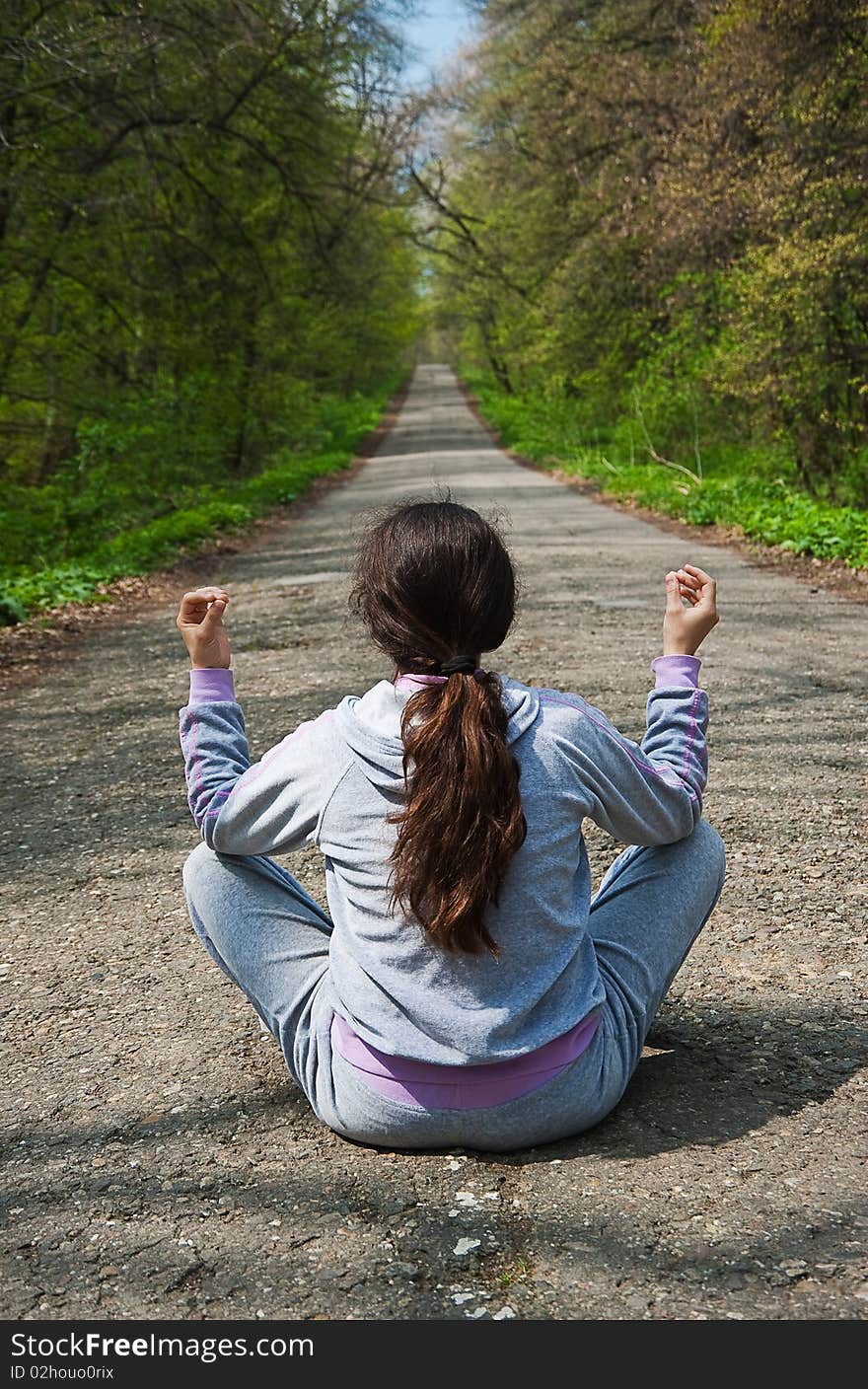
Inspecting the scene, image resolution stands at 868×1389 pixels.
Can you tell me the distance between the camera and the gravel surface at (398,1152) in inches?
88.4

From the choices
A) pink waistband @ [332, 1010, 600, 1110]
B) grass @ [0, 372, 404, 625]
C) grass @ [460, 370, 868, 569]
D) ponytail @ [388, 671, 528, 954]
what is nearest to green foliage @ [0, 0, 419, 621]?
grass @ [0, 372, 404, 625]

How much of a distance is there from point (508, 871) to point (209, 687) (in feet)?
2.60

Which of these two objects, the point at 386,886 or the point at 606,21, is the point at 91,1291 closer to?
the point at 386,886

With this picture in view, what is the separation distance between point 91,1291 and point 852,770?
4034mm

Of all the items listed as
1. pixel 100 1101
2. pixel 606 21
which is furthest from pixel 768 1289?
pixel 606 21

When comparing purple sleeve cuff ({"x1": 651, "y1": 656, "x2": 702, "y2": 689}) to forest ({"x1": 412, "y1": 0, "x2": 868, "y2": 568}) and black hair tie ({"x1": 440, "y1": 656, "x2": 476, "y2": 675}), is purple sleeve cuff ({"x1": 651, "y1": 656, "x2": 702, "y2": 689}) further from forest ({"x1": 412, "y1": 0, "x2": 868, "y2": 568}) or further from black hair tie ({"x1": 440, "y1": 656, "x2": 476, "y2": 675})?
forest ({"x1": 412, "y1": 0, "x2": 868, "y2": 568})

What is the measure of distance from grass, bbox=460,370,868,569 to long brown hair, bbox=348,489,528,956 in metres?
9.26

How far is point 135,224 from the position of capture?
17406 millimetres

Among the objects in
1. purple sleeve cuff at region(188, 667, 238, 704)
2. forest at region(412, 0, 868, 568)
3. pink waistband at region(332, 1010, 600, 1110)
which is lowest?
pink waistband at region(332, 1010, 600, 1110)

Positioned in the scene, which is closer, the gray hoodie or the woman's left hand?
the gray hoodie

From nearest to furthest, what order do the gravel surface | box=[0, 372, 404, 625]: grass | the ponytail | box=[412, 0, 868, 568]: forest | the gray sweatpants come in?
the gravel surface → the ponytail → the gray sweatpants → box=[0, 372, 404, 625]: grass → box=[412, 0, 868, 568]: forest

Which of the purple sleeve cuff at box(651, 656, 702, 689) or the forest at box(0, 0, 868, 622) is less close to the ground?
the forest at box(0, 0, 868, 622)

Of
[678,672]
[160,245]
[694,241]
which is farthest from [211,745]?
[160,245]

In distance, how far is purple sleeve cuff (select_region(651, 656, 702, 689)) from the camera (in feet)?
9.29
